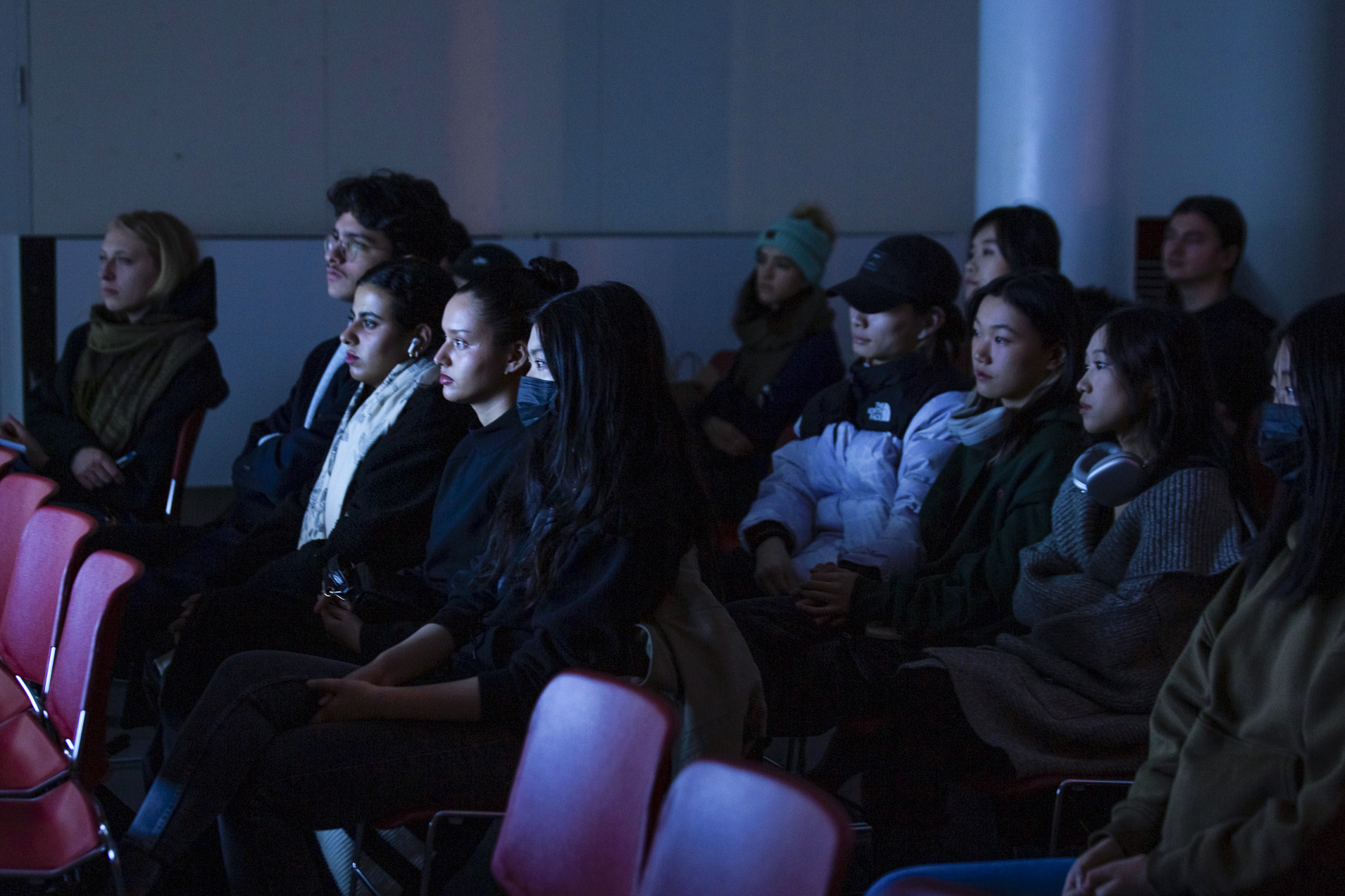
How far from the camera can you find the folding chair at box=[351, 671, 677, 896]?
1.33 metres

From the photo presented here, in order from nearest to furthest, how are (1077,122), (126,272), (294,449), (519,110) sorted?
(294,449) → (126,272) → (1077,122) → (519,110)

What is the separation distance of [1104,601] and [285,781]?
4.21 feet

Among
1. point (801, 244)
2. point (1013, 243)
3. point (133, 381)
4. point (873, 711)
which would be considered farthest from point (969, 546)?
point (133, 381)

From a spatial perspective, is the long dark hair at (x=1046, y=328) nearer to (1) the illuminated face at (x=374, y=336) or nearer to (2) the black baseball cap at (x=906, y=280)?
(2) the black baseball cap at (x=906, y=280)

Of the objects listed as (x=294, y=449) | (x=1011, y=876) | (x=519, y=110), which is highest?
(x=519, y=110)

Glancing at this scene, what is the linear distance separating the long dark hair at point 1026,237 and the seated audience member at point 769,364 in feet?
2.33

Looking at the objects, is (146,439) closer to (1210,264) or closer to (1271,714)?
(1271,714)

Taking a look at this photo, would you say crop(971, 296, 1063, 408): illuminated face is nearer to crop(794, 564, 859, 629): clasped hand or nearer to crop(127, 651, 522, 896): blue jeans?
crop(794, 564, 859, 629): clasped hand

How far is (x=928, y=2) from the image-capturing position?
5.85 m

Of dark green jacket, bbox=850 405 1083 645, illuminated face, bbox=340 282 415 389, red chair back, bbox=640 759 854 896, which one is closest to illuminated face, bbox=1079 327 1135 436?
dark green jacket, bbox=850 405 1083 645

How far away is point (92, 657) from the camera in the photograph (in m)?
1.91

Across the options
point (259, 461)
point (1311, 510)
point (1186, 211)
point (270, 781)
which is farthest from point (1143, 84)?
point (270, 781)

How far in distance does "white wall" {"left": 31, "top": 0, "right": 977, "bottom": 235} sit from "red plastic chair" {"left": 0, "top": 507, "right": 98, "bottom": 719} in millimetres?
2838

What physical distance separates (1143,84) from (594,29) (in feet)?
7.80
